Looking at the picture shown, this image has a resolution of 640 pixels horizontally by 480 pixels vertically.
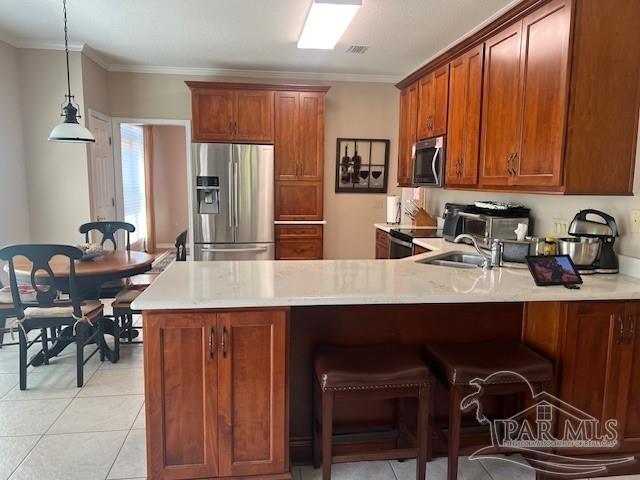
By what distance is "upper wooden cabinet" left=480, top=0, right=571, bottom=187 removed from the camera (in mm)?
2336

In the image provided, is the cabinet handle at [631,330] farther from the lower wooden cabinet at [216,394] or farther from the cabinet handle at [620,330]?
the lower wooden cabinet at [216,394]

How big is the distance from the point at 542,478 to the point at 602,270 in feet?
3.49

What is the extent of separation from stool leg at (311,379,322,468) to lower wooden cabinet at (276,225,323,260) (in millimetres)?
3088

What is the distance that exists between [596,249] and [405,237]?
6.17 ft

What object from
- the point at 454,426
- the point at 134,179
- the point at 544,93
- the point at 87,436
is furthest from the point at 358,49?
the point at 134,179

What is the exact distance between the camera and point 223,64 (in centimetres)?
505

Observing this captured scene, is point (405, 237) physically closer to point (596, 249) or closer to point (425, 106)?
point (425, 106)

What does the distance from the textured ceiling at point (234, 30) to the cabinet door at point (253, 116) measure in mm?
382

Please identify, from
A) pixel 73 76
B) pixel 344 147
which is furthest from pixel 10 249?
pixel 344 147

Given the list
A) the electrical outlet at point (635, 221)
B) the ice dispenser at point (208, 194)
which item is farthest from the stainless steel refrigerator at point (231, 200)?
the electrical outlet at point (635, 221)

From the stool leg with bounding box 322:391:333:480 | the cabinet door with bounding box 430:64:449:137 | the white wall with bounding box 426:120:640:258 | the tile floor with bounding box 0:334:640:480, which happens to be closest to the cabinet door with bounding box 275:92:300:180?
the cabinet door with bounding box 430:64:449:137

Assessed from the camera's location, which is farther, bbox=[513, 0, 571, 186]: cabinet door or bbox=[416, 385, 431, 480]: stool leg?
bbox=[513, 0, 571, 186]: cabinet door

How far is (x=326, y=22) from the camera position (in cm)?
352

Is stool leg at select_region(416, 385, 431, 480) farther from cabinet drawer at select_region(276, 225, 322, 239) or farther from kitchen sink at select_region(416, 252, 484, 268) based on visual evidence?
cabinet drawer at select_region(276, 225, 322, 239)
